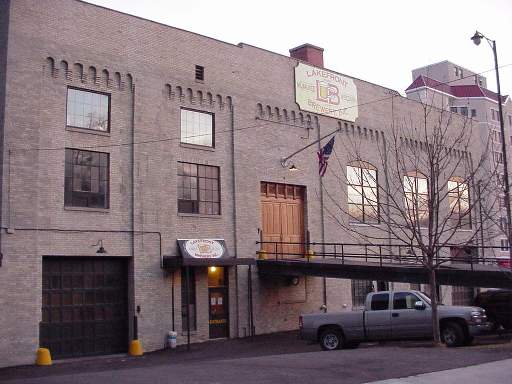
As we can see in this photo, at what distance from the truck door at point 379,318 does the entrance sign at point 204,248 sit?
7150 millimetres

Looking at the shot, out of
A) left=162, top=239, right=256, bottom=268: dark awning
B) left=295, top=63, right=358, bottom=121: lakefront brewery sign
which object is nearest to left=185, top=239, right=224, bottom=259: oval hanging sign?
left=162, top=239, right=256, bottom=268: dark awning

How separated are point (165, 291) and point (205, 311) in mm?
2067

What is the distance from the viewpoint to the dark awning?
24.1 m

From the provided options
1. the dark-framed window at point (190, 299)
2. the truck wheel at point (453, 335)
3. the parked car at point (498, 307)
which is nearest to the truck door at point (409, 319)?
the truck wheel at point (453, 335)

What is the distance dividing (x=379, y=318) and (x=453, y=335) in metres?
2.31

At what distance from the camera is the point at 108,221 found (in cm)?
2338

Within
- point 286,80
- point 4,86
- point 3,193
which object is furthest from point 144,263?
point 286,80

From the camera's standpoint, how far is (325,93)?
1275 inches

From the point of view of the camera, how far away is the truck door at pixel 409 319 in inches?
806

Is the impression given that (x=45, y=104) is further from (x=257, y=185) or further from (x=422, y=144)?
Answer: (x=422, y=144)

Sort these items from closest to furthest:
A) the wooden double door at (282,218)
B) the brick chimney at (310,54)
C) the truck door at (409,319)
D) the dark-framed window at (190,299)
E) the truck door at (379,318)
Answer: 1. the truck door at (409,319)
2. the truck door at (379,318)
3. the dark-framed window at (190,299)
4. the wooden double door at (282,218)
5. the brick chimney at (310,54)

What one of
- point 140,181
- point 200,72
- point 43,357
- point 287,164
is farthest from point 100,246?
point 287,164

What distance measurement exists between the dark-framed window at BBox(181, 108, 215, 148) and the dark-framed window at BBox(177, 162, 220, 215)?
1.00 meters

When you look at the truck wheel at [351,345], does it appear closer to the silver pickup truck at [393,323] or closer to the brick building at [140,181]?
the silver pickup truck at [393,323]
